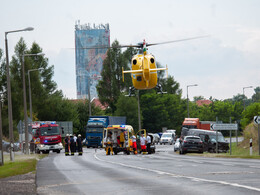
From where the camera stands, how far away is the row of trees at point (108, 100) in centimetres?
9700

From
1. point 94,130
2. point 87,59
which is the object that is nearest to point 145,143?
point 94,130

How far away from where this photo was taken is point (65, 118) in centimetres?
9875

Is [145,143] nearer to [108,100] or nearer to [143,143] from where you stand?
[143,143]

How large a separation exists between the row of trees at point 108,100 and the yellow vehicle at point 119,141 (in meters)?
42.6

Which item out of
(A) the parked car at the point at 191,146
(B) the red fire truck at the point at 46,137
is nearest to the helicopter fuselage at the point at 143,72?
(A) the parked car at the point at 191,146

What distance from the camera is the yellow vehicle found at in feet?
158

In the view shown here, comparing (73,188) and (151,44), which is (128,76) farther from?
(73,188)

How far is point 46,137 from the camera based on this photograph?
5828 centimetres

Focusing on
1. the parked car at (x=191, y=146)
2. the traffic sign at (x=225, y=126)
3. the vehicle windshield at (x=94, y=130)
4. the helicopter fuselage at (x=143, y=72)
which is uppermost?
the helicopter fuselage at (x=143, y=72)

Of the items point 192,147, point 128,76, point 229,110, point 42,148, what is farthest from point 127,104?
point 192,147

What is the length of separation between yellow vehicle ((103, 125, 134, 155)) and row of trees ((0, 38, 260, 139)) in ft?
140

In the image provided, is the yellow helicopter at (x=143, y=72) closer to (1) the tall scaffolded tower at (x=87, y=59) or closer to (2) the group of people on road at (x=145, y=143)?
(2) the group of people on road at (x=145, y=143)

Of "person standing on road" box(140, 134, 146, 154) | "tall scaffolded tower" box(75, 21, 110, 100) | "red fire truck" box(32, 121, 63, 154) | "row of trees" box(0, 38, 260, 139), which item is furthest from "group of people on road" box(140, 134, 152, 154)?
"tall scaffolded tower" box(75, 21, 110, 100)

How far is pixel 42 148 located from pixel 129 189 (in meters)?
44.2
